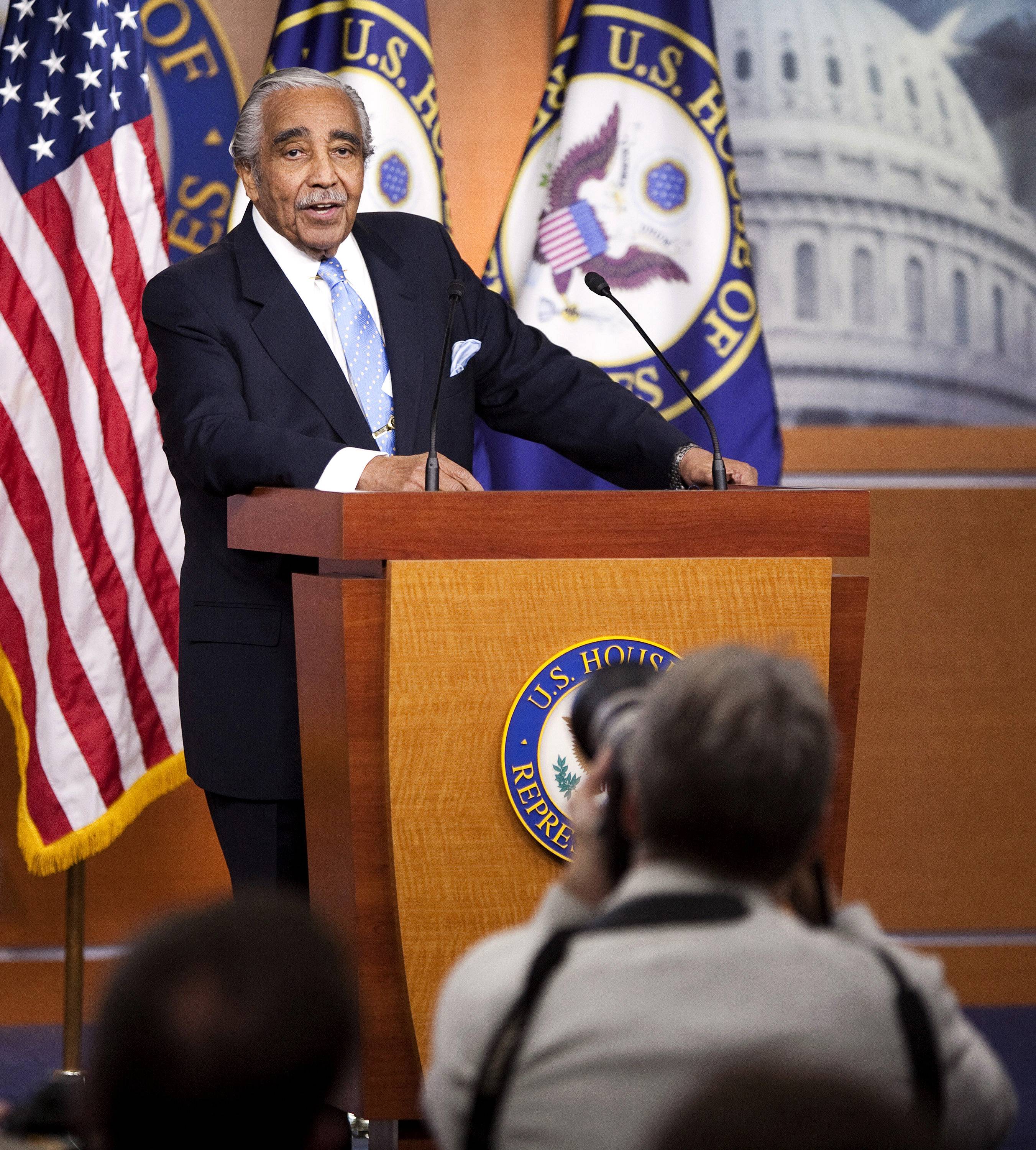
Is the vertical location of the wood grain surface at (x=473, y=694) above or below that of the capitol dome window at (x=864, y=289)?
below

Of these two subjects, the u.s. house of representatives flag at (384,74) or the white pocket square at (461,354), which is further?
the u.s. house of representatives flag at (384,74)

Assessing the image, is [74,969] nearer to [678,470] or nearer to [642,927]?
[678,470]

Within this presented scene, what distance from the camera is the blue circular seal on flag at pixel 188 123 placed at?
369 centimetres

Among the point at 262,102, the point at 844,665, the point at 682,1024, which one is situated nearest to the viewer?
the point at 682,1024

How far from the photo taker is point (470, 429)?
2656 millimetres

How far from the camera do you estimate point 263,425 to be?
218cm

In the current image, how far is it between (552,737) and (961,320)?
8.59 ft

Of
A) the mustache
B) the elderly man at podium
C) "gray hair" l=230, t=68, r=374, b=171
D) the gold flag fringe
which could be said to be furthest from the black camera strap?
the gold flag fringe

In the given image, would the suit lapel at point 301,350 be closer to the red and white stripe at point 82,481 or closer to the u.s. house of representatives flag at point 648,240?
the red and white stripe at point 82,481

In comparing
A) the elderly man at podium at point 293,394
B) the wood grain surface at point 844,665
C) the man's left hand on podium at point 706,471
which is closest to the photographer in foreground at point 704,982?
the wood grain surface at point 844,665

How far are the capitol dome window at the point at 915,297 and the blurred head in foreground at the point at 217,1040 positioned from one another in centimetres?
342

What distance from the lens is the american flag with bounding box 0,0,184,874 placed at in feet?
10.4

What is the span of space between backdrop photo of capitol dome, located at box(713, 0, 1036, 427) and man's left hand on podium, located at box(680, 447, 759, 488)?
1.58 meters

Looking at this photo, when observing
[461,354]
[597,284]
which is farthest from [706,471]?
[461,354]
